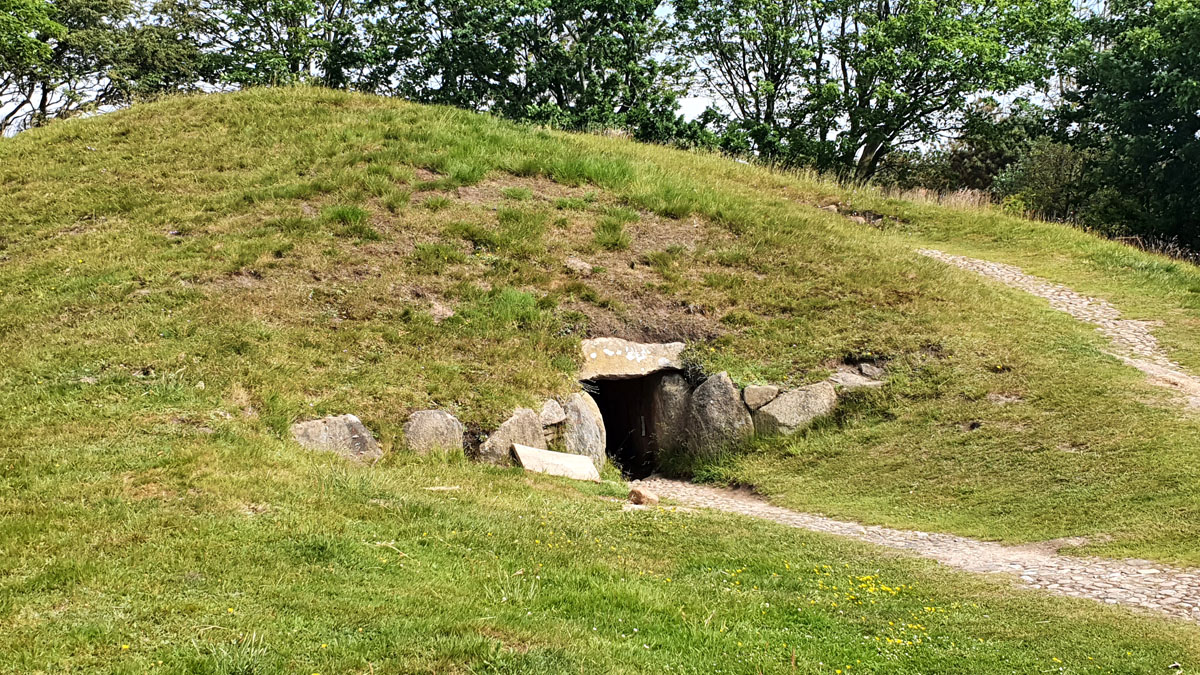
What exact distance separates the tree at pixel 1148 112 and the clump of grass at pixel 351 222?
2095cm

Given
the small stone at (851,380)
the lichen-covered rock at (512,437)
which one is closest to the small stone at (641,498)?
the lichen-covered rock at (512,437)

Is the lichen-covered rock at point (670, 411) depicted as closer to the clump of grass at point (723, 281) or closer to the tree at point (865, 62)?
the clump of grass at point (723, 281)

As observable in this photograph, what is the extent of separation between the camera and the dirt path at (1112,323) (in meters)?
12.0

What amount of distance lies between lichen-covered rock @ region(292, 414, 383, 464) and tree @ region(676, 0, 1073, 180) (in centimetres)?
2530

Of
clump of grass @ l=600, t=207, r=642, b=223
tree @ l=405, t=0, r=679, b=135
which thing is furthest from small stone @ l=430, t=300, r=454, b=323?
tree @ l=405, t=0, r=679, b=135

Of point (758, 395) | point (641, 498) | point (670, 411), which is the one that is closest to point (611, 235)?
point (670, 411)

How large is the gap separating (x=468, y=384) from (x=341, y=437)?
214 cm

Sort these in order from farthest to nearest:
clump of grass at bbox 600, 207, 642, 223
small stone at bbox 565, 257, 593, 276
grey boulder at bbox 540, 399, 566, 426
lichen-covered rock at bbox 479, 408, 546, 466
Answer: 1. clump of grass at bbox 600, 207, 642, 223
2. small stone at bbox 565, 257, 593, 276
3. grey boulder at bbox 540, 399, 566, 426
4. lichen-covered rock at bbox 479, 408, 546, 466

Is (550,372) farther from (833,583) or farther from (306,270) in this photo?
(833,583)

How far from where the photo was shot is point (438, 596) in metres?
5.52

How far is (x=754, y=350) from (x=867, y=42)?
69.0ft

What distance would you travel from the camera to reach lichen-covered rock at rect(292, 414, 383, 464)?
10.1 metres

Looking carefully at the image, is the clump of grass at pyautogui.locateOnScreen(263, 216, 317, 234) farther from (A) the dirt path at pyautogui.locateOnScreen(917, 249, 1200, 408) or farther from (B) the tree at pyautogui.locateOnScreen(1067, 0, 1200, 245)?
(B) the tree at pyautogui.locateOnScreen(1067, 0, 1200, 245)

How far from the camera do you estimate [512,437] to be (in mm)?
11375
